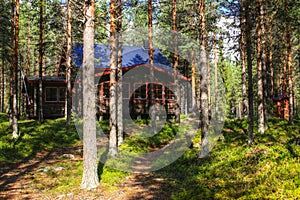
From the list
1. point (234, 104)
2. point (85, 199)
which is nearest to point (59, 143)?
point (85, 199)

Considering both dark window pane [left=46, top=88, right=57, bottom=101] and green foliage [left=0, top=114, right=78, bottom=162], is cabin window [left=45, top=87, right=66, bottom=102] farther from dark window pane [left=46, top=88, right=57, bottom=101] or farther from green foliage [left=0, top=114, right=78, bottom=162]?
green foliage [left=0, top=114, right=78, bottom=162]

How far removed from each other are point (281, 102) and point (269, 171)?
74.2ft

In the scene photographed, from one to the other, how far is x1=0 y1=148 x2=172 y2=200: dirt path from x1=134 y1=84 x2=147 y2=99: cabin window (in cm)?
1584

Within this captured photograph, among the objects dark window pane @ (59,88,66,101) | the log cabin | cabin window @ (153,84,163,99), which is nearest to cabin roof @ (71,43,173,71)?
the log cabin

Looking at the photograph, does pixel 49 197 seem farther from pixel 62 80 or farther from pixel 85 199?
pixel 62 80

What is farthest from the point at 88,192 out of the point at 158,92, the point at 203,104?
the point at 158,92

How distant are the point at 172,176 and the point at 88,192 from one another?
136 inches

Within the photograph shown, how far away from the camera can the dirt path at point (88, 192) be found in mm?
8008

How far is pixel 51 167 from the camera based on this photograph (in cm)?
1154

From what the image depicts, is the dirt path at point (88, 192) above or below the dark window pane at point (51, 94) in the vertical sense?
below

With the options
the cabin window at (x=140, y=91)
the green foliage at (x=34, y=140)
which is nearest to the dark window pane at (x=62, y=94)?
the green foliage at (x=34, y=140)

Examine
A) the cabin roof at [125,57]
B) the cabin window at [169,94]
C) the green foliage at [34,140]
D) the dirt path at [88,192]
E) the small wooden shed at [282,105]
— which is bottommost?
the dirt path at [88,192]

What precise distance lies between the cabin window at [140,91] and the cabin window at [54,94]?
7.66 m

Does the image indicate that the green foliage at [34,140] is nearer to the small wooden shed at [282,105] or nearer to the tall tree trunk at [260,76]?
the tall tree trunk at [260,76]
